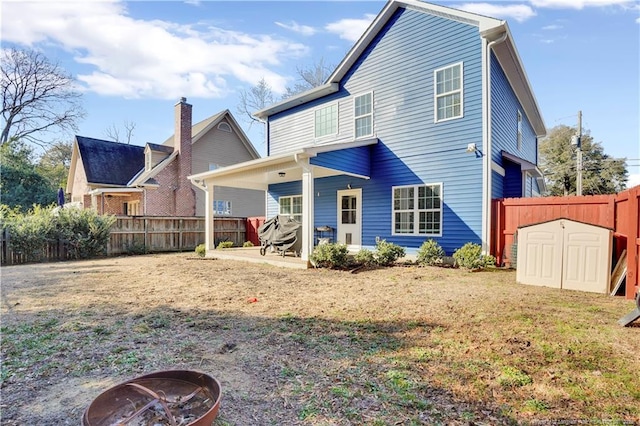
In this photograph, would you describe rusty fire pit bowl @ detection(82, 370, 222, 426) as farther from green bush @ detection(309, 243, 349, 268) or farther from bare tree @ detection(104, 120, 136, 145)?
bare tree @ detection(104, 120, 136, 145)

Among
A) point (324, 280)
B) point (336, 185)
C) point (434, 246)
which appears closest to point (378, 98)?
point (336, 185)

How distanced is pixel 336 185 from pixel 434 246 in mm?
4321

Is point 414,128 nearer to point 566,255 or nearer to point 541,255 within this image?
point 541,255

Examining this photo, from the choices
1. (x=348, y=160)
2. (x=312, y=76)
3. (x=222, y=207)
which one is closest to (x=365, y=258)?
(x=348, y=160)

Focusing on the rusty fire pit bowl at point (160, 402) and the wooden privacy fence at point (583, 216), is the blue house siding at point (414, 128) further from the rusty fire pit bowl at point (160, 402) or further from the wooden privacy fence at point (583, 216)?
the rusty fire pit bowl at point (160, 402)

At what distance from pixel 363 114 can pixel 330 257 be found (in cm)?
549

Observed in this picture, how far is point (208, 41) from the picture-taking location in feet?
29.9

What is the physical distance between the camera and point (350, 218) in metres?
11.6

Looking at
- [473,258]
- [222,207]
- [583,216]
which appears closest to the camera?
[583,216]

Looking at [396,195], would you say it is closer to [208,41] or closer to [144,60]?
[208,41]

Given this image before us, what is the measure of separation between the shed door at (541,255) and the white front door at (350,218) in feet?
17.8

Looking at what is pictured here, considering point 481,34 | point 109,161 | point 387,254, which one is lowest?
point 387,254

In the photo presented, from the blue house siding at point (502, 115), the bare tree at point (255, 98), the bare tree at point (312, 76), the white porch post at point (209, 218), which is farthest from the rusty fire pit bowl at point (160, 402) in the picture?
the bare tree at point (255, 98)

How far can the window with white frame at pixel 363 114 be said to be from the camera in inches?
435
